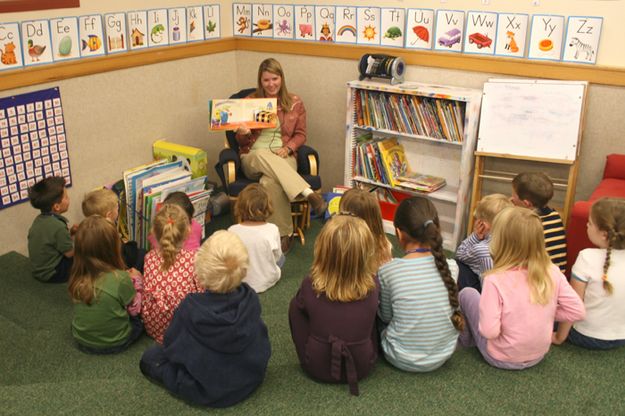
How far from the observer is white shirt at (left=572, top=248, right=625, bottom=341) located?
2643 mm

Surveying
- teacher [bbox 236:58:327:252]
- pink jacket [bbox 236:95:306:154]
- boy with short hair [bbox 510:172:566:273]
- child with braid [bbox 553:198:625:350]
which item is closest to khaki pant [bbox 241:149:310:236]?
teacher [bbox 236:58:327:252]

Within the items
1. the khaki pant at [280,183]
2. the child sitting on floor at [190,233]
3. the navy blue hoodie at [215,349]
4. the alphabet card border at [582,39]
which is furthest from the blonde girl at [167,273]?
the alphabet card border at [582,39]

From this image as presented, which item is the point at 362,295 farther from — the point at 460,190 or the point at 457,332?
the point at 460,190

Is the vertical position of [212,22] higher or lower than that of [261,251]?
higher

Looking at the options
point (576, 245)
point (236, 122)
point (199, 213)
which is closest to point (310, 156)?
point (236, 122)

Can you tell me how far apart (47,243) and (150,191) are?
773 millimetres

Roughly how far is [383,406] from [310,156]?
92.6 inches

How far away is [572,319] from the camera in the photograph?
8.49 ft

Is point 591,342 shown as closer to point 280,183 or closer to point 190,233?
point 190,233

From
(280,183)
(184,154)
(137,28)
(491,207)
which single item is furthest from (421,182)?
(137,28)

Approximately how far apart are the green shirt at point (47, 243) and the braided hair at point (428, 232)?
194 centimetres

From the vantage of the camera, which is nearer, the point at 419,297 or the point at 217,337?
the point at 217,337

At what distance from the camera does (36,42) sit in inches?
147

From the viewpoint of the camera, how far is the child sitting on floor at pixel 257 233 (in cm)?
342
